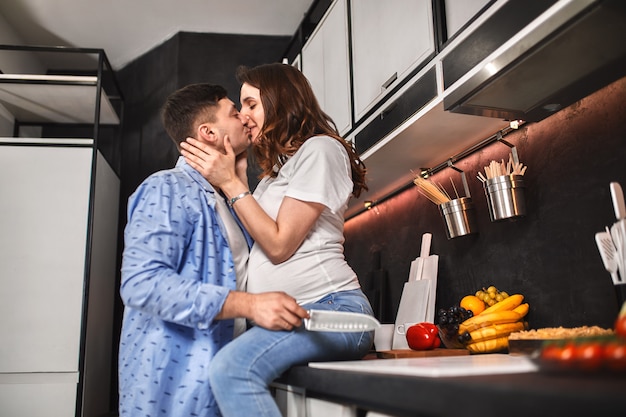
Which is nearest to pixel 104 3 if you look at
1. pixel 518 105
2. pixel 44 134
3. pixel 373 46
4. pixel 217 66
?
pixel 217 66

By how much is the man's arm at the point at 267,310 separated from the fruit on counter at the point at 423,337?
33.0 inches

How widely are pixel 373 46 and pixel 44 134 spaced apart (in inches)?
110

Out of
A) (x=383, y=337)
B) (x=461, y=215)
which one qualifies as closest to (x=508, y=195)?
(x=461, y=215)

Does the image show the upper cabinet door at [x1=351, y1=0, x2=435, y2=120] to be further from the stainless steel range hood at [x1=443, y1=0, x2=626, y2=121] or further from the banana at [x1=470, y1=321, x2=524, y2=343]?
the banana at [x1=470, y1=321, x2=524, y2=343]

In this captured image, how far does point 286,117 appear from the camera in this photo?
1.43 m

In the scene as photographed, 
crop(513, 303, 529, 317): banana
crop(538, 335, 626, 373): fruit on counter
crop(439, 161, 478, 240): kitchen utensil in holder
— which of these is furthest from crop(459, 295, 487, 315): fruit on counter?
crop(538, 335, 626, 373): fruit on counter

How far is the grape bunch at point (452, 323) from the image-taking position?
1734mm

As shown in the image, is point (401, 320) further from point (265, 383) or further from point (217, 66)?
point (217, 66)

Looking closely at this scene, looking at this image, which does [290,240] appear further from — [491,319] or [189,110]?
[491,319]

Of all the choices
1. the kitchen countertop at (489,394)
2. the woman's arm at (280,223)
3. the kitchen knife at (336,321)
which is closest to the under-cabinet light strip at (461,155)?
the woman's arm at (280,223)

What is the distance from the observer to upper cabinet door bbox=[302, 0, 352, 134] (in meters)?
2.41

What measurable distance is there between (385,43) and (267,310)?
1.26 m

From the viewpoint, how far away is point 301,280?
1215 millimetres

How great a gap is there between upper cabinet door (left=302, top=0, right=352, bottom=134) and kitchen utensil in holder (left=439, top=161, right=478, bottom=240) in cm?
58
